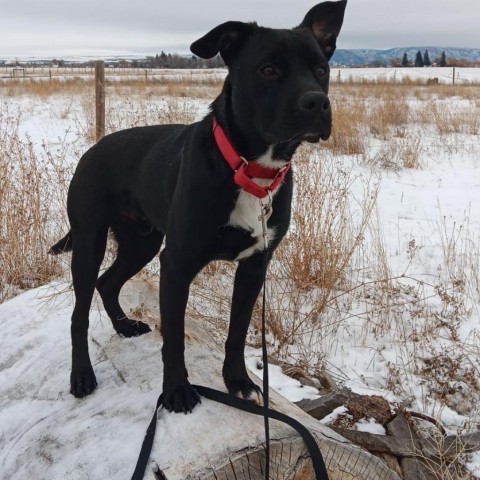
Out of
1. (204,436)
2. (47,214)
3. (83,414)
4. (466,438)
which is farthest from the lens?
(47,214)

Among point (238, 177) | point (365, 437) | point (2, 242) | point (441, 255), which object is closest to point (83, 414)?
point (238, 177)

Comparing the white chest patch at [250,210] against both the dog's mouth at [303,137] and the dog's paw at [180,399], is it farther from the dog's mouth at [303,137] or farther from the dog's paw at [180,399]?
the dog's paw at [180,399]

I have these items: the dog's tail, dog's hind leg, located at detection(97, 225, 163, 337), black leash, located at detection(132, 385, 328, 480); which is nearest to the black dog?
black leash, located at detection(132, 385, 328, 480)

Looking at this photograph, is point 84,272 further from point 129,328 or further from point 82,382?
point 82,382

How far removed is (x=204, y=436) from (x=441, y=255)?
3.71 metres

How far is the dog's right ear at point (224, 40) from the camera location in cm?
197

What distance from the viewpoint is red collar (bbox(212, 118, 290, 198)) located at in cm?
189

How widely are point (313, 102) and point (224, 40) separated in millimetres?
485

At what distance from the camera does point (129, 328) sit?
2.61 m

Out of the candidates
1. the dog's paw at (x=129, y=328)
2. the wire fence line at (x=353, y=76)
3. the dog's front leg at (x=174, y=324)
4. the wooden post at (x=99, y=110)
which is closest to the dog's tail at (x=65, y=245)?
the dog's paw at (x=129, y=328)

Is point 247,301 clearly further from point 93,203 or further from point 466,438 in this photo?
point 466,438

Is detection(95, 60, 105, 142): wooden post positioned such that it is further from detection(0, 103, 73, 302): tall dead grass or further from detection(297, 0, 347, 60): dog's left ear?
detection(297, 0, 347, 60): dog's left ear

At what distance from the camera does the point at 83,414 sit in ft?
6.89

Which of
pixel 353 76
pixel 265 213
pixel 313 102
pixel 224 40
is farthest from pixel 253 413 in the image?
pixel 353 76
